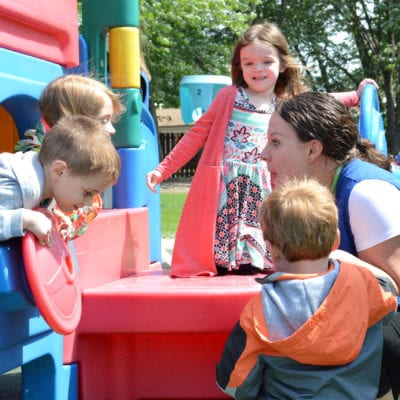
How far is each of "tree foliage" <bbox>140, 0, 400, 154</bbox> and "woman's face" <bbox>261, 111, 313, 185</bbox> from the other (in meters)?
11.9

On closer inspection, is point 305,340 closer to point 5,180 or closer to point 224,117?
point 5,180

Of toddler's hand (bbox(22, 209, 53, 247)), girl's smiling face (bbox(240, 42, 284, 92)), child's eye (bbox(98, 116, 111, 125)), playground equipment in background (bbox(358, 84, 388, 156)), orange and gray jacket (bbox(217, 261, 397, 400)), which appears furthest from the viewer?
playground equipment in background (bbox(358, 84, 388, 156))

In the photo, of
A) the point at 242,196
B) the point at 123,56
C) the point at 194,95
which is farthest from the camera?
the point at 194,95

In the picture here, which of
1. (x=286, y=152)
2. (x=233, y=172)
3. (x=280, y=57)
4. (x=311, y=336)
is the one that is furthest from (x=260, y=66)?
(x=311, y=336)

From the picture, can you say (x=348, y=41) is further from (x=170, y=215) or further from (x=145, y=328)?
(x=145, y=328)

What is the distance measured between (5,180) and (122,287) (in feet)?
2.68

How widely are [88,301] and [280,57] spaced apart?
150cm

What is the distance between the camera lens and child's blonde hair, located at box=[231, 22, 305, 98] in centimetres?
344

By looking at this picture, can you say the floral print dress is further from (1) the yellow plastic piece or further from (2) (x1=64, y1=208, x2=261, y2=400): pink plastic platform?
(1) the yellow plastic piece

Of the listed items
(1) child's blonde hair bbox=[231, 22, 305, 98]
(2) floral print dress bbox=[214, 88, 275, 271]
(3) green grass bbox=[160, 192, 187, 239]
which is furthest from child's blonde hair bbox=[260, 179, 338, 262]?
(3) green grass bbox=[160, 192, 187, 239]

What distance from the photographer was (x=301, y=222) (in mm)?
2002

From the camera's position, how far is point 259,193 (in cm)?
329

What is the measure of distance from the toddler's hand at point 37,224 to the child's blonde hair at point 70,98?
1.67 ft

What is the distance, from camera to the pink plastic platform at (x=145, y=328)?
2.70 m
